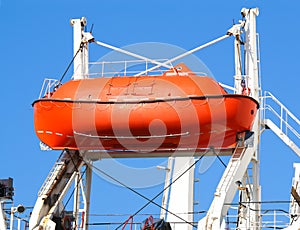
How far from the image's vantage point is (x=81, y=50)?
1284 inches

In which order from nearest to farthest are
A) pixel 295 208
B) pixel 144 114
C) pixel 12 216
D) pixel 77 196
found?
pixel 144 114 → pixel 12 216 → pixel 295 208 → pixel 77 196

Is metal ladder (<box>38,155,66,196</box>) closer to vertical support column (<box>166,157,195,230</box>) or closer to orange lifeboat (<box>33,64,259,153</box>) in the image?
orange lifeboat (<box>33,64,259,153</box>)

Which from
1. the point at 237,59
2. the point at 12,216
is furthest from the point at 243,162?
the point at 12,216

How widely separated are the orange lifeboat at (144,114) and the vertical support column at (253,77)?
55.1 inches

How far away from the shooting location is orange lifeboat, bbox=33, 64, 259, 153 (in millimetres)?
29125

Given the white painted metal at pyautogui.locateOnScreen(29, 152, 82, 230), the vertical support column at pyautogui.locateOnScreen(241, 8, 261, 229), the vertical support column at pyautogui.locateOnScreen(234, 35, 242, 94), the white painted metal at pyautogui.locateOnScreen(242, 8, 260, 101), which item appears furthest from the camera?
the white painted metal at pyautogui.locateOnScreen(242, 8, 260, 101)

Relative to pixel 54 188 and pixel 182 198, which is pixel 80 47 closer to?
pixel 54 188

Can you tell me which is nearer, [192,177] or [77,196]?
[77,196]

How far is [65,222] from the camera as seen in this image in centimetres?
3003

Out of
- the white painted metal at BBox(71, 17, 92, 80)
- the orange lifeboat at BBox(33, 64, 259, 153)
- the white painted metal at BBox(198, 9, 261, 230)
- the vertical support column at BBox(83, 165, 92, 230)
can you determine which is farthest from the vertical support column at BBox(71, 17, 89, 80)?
the white painted metal at BBox(198, 9, 261, 230)

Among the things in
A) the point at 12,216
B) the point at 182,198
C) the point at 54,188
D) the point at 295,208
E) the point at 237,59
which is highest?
the point at 237,59

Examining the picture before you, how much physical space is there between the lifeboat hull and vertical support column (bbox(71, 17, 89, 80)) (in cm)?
188

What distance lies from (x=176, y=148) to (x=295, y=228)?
173 inches

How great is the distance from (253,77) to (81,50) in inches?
209
